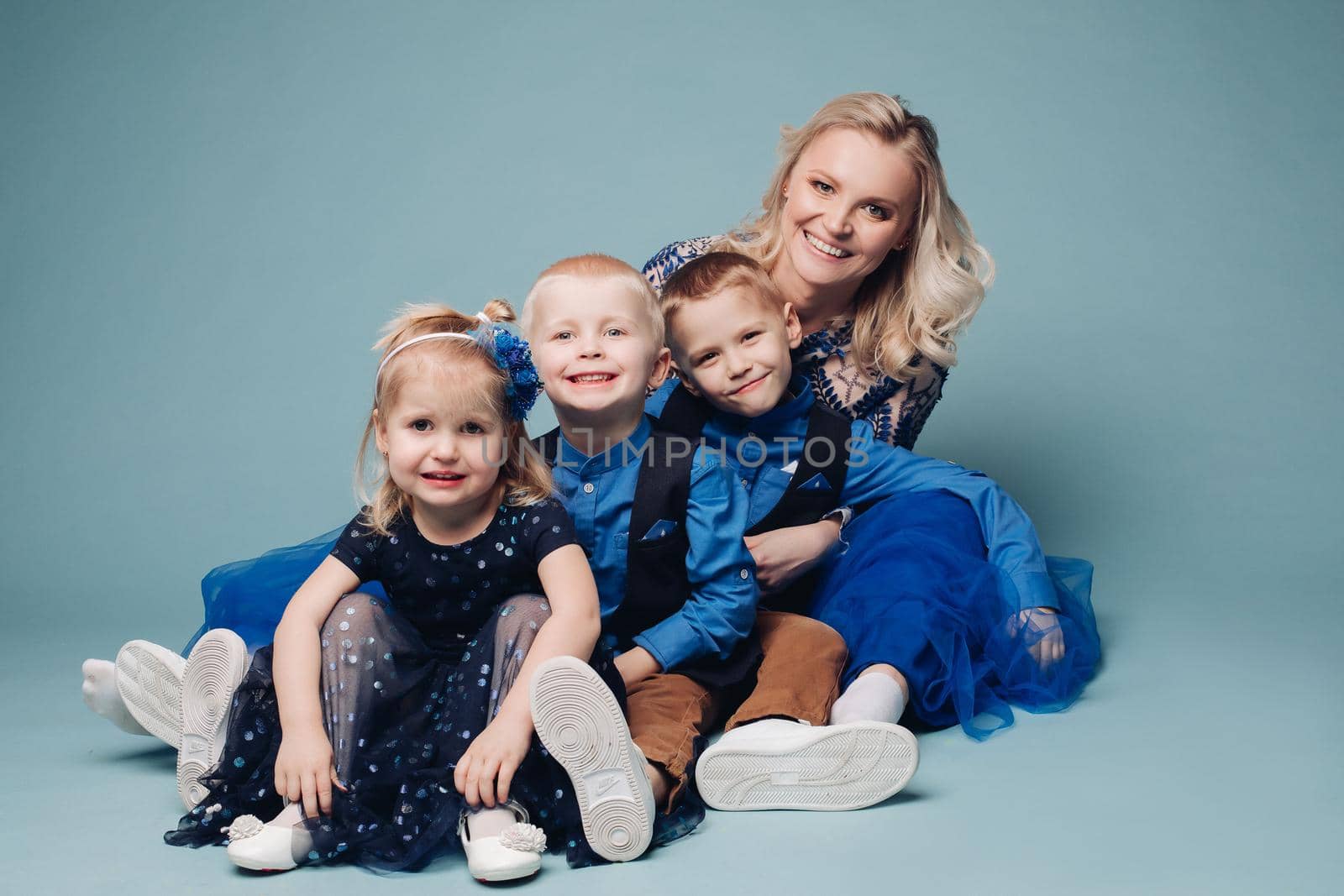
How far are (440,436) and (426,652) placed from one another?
0.38 m

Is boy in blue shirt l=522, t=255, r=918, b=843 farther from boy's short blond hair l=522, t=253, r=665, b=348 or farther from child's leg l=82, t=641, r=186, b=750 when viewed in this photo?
child's leg l=82, t=641, r=186, b=750

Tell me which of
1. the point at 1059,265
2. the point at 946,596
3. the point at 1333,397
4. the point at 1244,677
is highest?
the point at 1059,265

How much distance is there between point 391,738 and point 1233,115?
3.29 m

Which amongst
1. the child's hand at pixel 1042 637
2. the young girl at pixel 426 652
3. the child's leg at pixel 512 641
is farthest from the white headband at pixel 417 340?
the child's hand at pixel 1042 637

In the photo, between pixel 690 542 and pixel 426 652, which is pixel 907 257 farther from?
pixel 426 652

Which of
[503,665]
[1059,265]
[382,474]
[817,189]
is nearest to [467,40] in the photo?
[817,189]

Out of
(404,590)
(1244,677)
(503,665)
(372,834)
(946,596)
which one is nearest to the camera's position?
(372,834)

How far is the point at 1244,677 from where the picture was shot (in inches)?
119

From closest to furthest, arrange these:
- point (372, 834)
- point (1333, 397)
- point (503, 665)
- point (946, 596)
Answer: point (372, 834) → point (503, 665) → point (946, 596) → point (1333, 397)

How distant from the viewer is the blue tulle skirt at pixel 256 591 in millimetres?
2812

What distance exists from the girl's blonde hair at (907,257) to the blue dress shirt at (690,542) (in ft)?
2.89

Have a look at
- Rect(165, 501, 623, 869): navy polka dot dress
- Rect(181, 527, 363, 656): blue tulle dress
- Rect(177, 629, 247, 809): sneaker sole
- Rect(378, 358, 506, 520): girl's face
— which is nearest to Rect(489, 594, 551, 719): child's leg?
Rect(165, 501, 623, 869): navy polka dot dress

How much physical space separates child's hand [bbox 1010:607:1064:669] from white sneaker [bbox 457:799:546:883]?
126cm

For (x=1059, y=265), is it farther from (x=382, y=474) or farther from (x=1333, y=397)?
(x=382, y=474)
